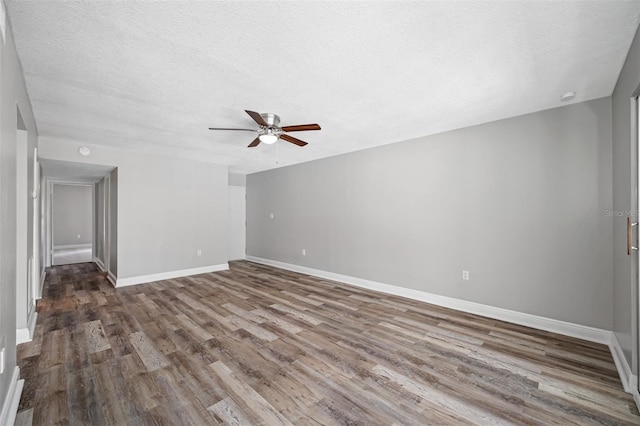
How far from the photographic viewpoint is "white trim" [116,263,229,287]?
15.1ft

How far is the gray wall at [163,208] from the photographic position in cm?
458

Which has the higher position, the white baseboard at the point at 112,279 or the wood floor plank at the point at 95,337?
the white baseboard at the point at 112,279

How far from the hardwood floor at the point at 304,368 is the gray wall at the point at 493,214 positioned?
1.53 ft

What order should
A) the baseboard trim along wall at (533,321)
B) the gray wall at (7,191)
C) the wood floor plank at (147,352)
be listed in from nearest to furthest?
the gray wall at (7,191)
the baseboard trim along wall at (533,321)
the wood floor plank at (147,352)

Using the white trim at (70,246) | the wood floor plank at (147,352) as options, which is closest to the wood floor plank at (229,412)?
A: the wood floor plank at (147,352)

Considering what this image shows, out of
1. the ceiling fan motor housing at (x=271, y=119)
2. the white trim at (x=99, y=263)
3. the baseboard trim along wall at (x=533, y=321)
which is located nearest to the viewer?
the baseboard trim along wall at (x=533, y=321)

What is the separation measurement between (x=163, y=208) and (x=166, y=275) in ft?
4.29

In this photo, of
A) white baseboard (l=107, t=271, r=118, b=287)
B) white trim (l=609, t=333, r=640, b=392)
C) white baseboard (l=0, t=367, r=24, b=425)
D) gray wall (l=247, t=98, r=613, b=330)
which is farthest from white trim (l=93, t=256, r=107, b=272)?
white trim (l=609, t=333, r=640, b=392)

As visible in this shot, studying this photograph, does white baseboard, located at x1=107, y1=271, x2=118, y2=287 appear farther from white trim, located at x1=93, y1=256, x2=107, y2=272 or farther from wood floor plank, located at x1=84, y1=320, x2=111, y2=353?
wood floor plank, located at x1=84, y1=320, x2=111, y2=353

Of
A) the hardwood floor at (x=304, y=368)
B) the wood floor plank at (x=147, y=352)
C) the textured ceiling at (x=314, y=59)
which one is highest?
the textured ceiling at (x=314, y=59)

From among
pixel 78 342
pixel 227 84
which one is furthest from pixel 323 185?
pixel 78 342

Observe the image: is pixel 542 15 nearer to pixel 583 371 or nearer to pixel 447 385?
pixel 447 385

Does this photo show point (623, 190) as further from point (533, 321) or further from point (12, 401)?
point (12, 401)

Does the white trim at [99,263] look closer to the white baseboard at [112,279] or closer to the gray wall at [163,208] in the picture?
the white baseboard at [112,279]
